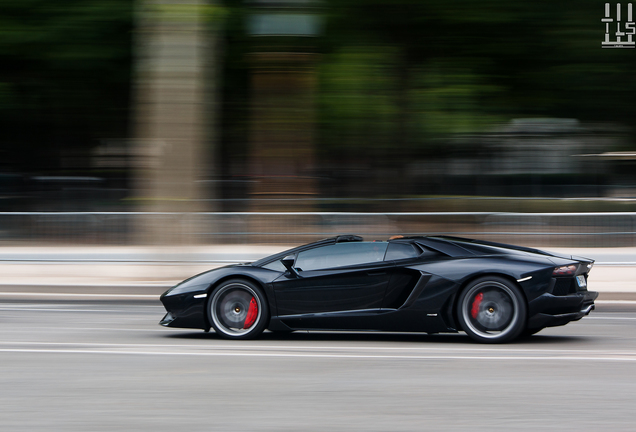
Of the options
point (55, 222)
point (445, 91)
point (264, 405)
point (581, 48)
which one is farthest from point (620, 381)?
point (581, 48)

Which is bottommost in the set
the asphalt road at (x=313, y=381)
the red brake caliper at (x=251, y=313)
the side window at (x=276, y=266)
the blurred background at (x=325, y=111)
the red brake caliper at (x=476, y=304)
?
the asphalt road at (x=313, y=381)

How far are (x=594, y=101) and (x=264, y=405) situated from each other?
1927 centimetres

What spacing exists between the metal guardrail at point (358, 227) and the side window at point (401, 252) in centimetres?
702

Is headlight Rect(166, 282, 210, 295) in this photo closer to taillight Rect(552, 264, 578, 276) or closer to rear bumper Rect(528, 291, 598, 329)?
rear bumper Rect(528, 291, 598, 329)

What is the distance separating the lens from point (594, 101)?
22547 mm

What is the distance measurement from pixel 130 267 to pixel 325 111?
8019 mm

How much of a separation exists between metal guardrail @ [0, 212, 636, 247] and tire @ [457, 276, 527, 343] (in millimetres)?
7626

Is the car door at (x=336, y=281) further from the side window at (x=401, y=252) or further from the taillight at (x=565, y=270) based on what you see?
the taillight at (x=565, y=270)

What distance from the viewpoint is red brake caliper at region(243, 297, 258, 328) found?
7.90 m

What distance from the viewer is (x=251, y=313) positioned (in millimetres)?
7918

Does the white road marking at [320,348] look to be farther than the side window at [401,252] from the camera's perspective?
No

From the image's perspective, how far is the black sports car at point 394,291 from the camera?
7.42 metres

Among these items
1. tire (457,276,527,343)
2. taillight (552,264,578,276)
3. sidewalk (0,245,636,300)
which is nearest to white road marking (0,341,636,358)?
tire (457,276,527,343)

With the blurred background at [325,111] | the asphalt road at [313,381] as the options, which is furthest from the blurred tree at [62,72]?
the asphalt road at [313,381]
